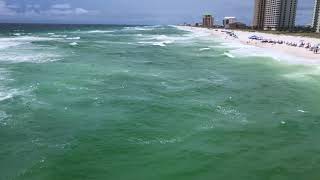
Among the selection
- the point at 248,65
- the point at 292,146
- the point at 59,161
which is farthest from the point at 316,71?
the point at 59,161

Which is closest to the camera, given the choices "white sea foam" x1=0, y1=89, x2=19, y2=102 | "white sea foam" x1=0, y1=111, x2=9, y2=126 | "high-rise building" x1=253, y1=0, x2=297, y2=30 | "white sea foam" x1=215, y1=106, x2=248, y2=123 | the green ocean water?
the green ocean water

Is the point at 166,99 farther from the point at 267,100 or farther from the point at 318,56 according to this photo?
the point at 318,56

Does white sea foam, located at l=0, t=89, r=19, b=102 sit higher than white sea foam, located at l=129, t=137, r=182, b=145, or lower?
higher

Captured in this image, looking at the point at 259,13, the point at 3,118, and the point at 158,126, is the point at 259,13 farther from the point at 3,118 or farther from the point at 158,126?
the point at 3,118

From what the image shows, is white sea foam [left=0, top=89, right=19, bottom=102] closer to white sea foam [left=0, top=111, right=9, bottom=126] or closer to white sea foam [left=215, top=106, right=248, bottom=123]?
white sea foam [left=0, top=111, right=9, bottom=126]

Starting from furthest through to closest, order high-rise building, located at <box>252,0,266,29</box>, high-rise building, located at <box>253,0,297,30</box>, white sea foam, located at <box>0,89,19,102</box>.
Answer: high-rise building, located at <box>252,0,266,29</box> → high-rise building, located at <box>253,0,297,30</box> → white sea foam, located at <box>0,89,19,102</box>

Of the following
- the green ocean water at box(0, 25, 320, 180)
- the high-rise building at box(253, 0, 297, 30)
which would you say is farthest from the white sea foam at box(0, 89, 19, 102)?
the high-rise building at box(253, 0, 297, 30)

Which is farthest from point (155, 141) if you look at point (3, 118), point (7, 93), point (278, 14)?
point (278, 14)

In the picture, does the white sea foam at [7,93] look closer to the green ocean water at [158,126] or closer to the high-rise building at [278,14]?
the green ocean water at [158,126]
